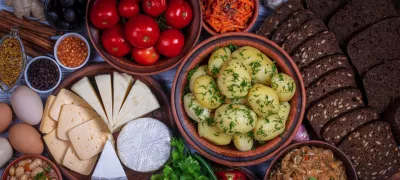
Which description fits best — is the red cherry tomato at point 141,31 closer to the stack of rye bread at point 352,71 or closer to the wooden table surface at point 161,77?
the wooden table surface at point 161,77

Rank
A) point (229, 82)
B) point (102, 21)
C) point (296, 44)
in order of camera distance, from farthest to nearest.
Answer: point (296, 44), point (102, 21), point (229, 82)

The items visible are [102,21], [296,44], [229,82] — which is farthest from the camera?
[296,44]

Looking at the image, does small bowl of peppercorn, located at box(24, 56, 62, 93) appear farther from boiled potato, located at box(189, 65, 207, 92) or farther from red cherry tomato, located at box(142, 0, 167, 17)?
boiled potato, located at box(189, 65, 207, 92)

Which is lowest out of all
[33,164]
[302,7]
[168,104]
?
[33,164]

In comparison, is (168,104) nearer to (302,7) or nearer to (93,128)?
(93,128)

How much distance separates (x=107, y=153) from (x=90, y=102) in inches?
11.2

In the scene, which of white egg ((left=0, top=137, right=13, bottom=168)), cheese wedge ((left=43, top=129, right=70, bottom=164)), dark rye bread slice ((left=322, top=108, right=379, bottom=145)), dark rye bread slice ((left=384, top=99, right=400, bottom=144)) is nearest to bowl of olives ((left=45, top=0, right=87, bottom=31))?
cheese wedge ((left=43, top=129, right=70, bottom=164))

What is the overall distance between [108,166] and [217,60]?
830 mm

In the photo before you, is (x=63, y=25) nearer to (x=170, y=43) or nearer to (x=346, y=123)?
(x=170, y=43)

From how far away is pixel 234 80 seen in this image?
2.01 metres

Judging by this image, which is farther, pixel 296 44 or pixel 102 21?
pixel 296 44

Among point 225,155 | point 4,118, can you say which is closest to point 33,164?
point 4,118

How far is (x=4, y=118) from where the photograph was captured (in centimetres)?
237

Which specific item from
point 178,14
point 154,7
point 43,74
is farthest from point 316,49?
point 43,74
